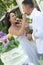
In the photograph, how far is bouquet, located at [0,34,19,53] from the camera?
5.96 feet

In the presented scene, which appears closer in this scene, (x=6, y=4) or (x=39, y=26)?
(x=39, y=26)

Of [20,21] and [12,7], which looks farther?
[12,7]

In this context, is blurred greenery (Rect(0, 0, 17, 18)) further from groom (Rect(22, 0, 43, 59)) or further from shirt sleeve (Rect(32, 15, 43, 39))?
shirt sleeve (Rect(32, 15, 43, 39))

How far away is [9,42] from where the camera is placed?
1860mm

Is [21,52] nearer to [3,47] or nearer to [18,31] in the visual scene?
[3,47]

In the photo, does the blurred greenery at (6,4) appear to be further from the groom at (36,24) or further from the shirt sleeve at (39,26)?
the shirt sleeve at (39,26)

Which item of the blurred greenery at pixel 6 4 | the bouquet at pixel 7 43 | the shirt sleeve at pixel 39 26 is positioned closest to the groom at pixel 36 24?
the shirt sleeve at pixel 39 26

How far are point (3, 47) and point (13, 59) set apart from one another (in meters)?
0.11

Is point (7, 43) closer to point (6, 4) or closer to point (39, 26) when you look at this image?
point (39, 26)

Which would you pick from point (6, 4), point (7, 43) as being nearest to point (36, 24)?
point (7, 43)

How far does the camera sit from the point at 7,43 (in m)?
1.83

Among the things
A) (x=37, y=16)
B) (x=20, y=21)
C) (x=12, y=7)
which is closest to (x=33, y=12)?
(x=37, y=16)

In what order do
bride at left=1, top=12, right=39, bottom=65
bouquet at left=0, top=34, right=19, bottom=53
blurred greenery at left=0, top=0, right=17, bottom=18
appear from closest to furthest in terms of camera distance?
1. bouquet at left=0, top=34, right=19, bottom=53
2. bride at left=1, top=12, right=39, bottom=65
3. blurred greenery at left=0, top=0, right=17, bottom=18

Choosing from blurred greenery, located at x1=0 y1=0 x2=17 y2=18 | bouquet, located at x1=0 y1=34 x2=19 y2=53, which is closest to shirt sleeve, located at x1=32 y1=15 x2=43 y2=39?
bouquet, located at x1=0 y1=34 x2=19 y2=53
